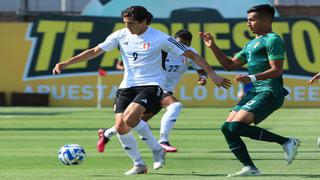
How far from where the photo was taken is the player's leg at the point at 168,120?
51.1 ft

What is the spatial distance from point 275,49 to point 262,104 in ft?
2.30

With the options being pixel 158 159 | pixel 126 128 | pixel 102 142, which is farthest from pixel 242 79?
pixel 102 142

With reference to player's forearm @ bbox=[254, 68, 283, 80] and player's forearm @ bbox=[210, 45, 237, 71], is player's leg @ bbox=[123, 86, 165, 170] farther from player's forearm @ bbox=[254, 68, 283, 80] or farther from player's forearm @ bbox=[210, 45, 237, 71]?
player's forearm @ bbox=[254, 68, 283, 80]

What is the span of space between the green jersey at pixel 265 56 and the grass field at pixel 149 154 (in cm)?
110

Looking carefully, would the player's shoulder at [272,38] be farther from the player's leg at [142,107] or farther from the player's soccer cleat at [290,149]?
the player's leg at [142,107]

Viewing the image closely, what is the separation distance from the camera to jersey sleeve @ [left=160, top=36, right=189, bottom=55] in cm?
1161

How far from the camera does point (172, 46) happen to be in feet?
38.3

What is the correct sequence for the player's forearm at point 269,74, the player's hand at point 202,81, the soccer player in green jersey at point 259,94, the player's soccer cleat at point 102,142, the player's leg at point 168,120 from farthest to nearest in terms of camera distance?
the player's hand at point 202,81 < the player's leg at point 168,120 < the player's soccer cleat at point 102,142 < the soccer player in green jersey at point 259,94 < the player's forearm at point 269,74

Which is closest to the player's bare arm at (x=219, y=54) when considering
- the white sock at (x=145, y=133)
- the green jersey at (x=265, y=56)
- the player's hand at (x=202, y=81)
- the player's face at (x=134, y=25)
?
the green jersey at (x=265, y=56)

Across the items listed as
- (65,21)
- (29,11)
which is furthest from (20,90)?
(29,11)

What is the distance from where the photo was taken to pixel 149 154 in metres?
14.7

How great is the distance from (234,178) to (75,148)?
243 centimetres

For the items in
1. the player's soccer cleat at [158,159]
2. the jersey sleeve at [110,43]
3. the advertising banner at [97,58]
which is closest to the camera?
the jersey sleeve at [110,43]

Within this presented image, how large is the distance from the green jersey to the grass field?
110 centimetres
